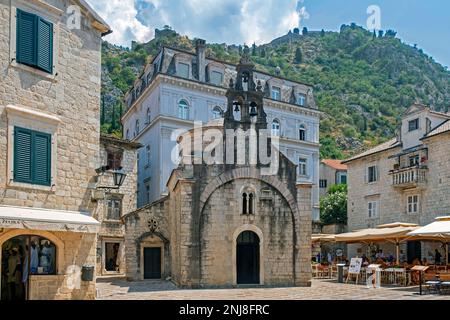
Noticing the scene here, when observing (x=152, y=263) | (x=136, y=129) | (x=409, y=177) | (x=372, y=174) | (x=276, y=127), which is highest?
(x=276, y=127)

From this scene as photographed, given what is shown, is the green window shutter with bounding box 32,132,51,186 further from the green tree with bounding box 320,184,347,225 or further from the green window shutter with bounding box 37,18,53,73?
the green tree with bounding box 320,184,347,225

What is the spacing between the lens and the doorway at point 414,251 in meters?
34.5

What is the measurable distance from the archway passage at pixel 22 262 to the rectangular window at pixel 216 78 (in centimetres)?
2993

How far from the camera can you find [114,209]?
3850 cm

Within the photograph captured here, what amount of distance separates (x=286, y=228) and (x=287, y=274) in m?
2.27

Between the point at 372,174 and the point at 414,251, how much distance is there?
23.1 ft

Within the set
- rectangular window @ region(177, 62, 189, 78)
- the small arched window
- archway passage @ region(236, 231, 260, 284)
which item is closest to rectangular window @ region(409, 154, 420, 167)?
archway passage @ region(236, 231, 260, 284)

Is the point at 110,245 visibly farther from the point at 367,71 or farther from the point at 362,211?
the point at 367,71

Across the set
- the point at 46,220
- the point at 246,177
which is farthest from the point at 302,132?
the point at 46,220

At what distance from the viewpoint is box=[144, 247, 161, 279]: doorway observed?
102 ft

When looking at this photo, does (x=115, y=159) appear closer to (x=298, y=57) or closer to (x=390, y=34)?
(x=298, y=57)

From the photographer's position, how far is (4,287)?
1511 cm

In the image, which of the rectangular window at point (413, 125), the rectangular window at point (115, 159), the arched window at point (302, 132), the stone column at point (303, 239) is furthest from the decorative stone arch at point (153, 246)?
the arched window at point (302, 132)

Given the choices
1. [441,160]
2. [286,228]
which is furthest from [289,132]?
[286,228]
